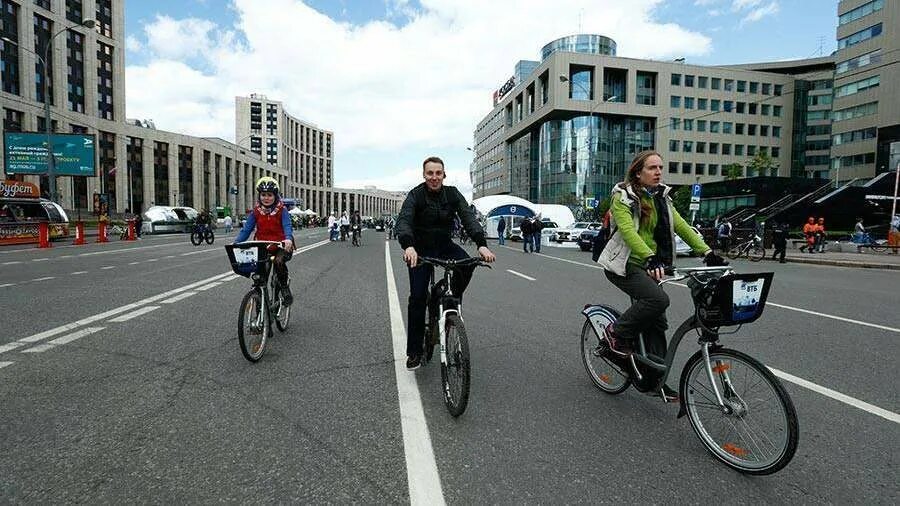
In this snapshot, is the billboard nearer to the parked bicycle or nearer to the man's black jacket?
the man's black jacket

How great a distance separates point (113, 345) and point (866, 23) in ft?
249

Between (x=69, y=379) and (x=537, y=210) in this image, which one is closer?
(x=69, y=379)

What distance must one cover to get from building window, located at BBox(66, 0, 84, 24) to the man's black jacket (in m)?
80.3

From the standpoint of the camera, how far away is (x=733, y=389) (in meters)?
2.74

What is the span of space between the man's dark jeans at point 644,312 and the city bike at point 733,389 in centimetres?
17

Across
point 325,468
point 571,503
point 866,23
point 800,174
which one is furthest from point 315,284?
point 800,174

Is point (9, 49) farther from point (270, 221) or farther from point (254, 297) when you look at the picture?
point (254, 297)

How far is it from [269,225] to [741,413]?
4927 mm

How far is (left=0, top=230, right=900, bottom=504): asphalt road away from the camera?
8.03ft

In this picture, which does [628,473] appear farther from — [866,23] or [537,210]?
[866,23]

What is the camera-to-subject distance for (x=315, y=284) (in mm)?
10148

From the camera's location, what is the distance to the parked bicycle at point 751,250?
20564 mm

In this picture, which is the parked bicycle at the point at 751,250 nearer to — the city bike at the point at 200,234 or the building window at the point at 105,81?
the city bike at the point at 200,234

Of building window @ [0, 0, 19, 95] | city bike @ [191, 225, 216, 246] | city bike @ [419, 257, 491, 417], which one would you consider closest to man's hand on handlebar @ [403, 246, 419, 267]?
city bike @ [419, 257, 491, 417]
